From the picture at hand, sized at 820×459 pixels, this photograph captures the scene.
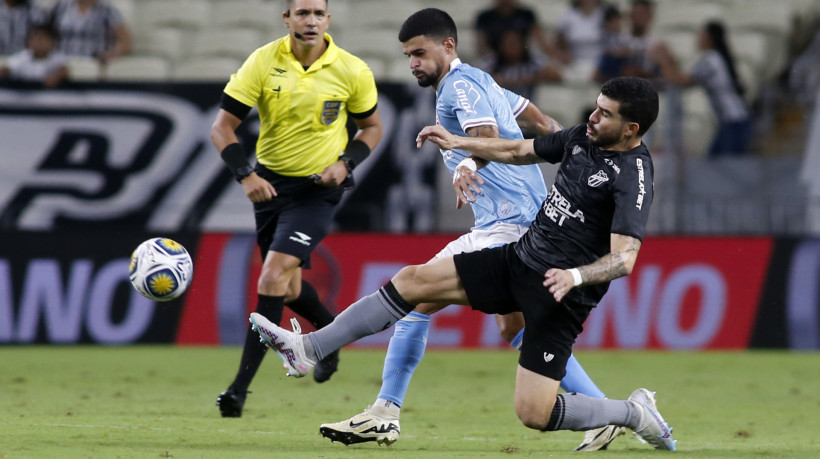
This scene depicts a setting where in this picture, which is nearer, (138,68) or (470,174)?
(470,174)

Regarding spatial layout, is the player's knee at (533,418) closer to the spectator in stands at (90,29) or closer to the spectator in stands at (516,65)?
the spectator in stands at (516,65)

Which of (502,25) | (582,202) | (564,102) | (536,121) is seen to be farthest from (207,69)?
(582,202)

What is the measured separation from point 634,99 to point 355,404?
3.34 meters

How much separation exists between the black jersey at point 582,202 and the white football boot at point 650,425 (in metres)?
0.58

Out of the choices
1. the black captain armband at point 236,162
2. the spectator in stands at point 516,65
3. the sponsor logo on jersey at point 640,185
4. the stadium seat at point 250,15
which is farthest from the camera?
the stadium seat at point 250,15

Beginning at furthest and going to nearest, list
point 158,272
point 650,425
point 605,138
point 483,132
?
point 158,272, point 483,132, point 650,425, point 605,138

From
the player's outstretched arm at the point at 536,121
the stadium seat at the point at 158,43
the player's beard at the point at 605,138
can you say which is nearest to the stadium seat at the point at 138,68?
the stadium seat at the point at 158,43

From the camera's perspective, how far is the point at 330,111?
775 cm

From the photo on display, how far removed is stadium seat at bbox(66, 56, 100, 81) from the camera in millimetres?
13018

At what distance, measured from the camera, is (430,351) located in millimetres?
11867

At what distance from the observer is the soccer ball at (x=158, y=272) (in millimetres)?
6734

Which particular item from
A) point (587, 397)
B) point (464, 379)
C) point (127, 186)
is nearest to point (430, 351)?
point (464, 379)

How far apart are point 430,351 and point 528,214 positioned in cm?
562

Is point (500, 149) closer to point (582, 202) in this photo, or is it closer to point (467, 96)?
point (467, 96)
